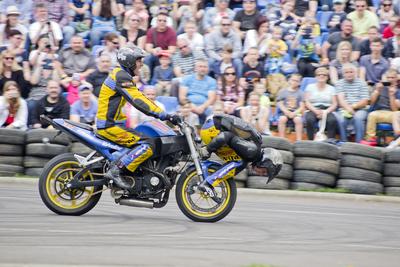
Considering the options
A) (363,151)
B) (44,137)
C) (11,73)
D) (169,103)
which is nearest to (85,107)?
(44,137)

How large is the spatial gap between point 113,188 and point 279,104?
6351mm

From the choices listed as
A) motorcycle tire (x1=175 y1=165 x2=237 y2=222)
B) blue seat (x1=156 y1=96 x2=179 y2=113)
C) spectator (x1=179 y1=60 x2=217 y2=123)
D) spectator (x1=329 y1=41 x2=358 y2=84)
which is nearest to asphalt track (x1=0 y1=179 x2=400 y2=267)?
motorcycle tire (x1=175 y1=165 x2=237 y2=222)

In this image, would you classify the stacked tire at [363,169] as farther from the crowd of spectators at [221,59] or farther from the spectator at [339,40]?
the spectator at [339,40]

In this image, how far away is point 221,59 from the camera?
693 inches

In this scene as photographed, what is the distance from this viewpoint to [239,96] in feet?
54.9

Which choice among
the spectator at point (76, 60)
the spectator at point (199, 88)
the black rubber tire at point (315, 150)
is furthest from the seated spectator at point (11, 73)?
the black rubber tire at point (315, 150)

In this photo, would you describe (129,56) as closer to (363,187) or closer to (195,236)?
(195,236)

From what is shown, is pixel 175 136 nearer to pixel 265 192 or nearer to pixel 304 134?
pixel 265 192

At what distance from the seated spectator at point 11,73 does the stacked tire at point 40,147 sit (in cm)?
208

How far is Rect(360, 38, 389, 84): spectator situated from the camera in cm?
1692

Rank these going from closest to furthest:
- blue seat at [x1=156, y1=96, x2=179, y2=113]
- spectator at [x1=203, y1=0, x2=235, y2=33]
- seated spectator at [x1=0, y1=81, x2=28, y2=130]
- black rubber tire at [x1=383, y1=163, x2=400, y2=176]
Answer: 1. black rubber tire at [x1=383, y1=163, x2=400, y2=176]
2. seated spectator at [x1=0, y1=81, x2=28, y2=130]
3. blue seat at [x1=156, y1=96, x2=179, y2=113]
4. spectator at [x1=203, y1=0, x2=235, y2=33]

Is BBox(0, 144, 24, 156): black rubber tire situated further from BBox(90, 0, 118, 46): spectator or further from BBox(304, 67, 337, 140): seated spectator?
BBox(304, 67, 337, 140): seated spectator

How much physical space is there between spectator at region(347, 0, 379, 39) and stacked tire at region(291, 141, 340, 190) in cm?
411

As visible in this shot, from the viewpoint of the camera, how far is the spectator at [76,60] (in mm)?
17266
